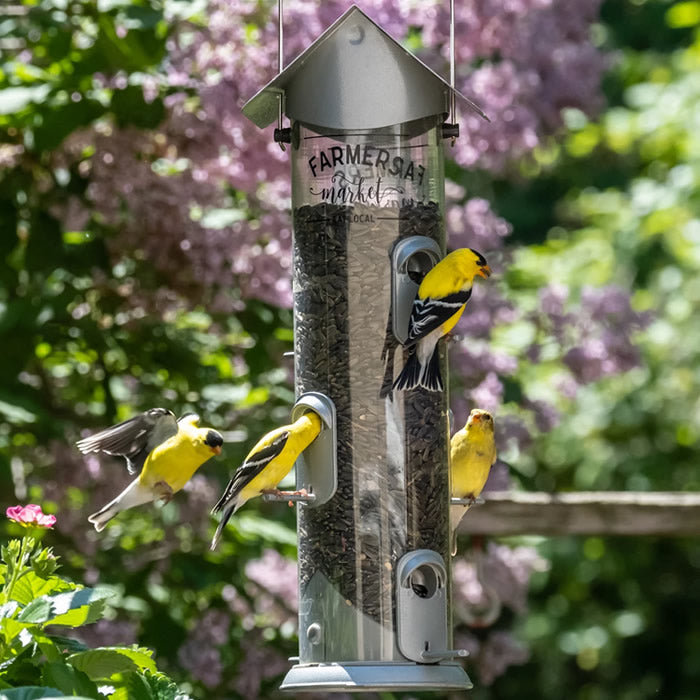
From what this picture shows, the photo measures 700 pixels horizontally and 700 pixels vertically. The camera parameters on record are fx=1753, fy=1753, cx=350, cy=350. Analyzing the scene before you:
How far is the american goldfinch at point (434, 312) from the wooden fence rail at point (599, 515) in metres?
2.61

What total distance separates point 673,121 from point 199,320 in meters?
6.64

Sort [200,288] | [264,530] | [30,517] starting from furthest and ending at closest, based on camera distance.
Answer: [264,530], [200,288], [30,517]

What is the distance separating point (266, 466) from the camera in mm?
4949

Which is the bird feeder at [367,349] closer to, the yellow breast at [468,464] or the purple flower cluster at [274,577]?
the yellow breast at [468,464]

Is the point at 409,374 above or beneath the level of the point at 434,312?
A: beneath

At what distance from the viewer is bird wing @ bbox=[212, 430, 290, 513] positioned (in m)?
4.92

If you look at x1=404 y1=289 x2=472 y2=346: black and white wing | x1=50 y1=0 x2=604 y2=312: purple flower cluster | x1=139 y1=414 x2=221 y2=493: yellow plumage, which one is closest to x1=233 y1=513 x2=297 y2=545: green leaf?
x1=50 y1=0 x2=604 y2=312: purple flower cluster

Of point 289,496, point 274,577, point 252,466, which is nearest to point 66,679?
point 252,466

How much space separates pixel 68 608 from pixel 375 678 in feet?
4.81

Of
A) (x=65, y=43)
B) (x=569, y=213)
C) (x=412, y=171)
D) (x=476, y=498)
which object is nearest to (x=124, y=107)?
(x=65, y=43)

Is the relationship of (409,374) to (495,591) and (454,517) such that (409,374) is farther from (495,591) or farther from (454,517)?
(495,591)

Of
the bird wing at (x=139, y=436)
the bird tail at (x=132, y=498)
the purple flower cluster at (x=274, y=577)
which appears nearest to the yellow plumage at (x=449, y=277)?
the bird wing at (x=139, y=436)

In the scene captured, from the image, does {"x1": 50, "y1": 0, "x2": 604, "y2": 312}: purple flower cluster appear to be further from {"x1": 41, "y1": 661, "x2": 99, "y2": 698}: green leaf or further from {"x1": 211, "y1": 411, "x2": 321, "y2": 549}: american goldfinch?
{"x1": 41, "y1": 661, "x2": 99, "y2": 698}: green leaf

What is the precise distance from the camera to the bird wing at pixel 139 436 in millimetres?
5254
